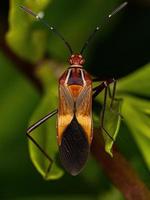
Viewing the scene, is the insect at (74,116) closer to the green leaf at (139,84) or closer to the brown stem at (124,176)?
the green leaf at (139,84)

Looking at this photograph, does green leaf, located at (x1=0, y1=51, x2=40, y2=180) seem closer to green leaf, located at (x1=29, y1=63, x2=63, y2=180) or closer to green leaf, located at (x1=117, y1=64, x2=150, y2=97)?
green leaf, located at (x1=29, y1=63, x2=63, y2=180)

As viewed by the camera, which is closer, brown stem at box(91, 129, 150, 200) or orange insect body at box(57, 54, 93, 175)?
brown stem at box(91, 129, 150, 200)

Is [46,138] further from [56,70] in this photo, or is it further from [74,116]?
[56,70]

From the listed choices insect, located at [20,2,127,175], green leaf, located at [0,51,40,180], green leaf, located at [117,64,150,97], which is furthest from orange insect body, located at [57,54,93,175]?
green leaf, located at [0,51,40,180]

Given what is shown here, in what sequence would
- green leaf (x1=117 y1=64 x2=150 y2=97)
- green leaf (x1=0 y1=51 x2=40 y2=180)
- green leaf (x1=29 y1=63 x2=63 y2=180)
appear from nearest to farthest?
green leaf (x1=29 y1=63 x2=63 y2=180), green leaf (x1=117 y1=64 x2=150 y2=97), green leaf (x1=0 y1=51 x2=40 y2=180)

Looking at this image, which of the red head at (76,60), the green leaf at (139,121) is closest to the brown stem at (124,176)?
the green leaf at (139,121)

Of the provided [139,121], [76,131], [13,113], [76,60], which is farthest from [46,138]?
[13,113]
